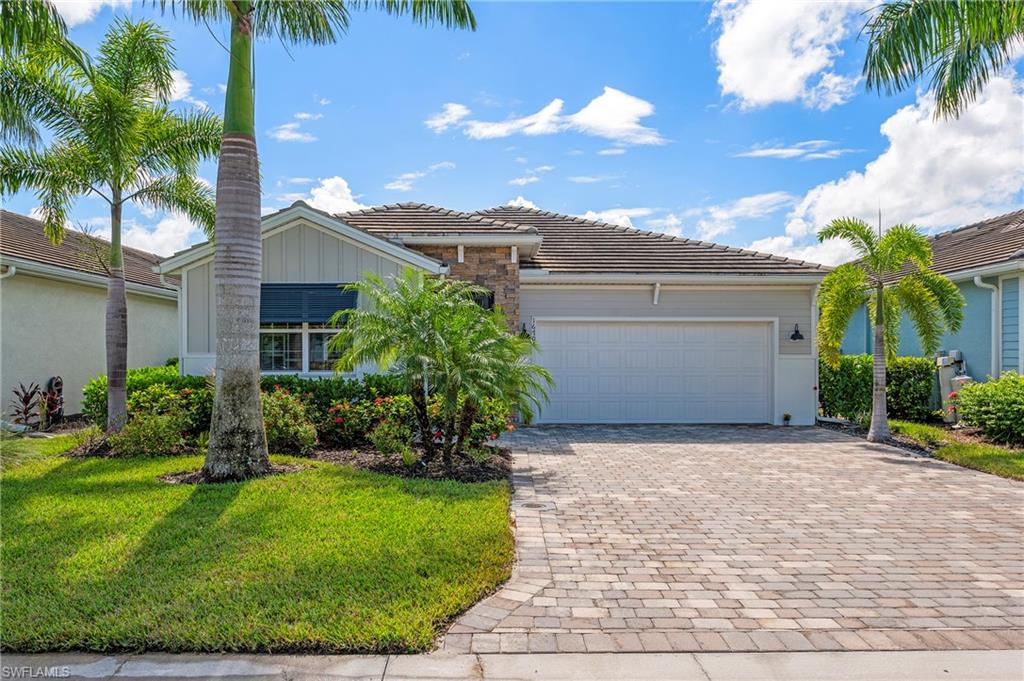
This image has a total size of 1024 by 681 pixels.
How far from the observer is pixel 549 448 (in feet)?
33.4

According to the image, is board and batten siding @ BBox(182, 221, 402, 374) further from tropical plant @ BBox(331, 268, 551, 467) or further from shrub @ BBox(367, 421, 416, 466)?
shrub @ BBox(367, 421, 416, 466)

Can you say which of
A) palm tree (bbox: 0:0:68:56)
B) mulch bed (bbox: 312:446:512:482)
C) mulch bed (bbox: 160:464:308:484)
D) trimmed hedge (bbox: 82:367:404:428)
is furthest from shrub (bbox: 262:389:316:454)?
palm tree (bbox: 0:0:68:56)

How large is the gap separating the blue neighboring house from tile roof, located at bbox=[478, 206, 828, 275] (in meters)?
3.55

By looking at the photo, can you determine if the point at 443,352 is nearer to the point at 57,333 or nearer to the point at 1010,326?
the point at 57,333

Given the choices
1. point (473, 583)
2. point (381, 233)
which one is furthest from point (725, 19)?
point (473, 583)

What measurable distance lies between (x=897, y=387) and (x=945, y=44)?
7842mm

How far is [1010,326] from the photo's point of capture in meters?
12.4

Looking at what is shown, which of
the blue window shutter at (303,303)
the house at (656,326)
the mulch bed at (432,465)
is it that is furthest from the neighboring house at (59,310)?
the house at (656,326)

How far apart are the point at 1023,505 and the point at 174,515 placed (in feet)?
30.2

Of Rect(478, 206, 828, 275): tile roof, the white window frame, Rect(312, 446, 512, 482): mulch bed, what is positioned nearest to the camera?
Rect(312, 446, 512, 482): mulch bed

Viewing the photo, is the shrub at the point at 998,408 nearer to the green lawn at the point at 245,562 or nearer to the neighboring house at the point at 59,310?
the green lawn at the point at 245,562

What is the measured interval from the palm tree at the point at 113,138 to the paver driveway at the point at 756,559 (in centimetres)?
746

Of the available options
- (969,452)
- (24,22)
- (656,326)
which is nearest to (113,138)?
(24,22)

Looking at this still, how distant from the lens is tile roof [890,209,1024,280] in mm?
13203
